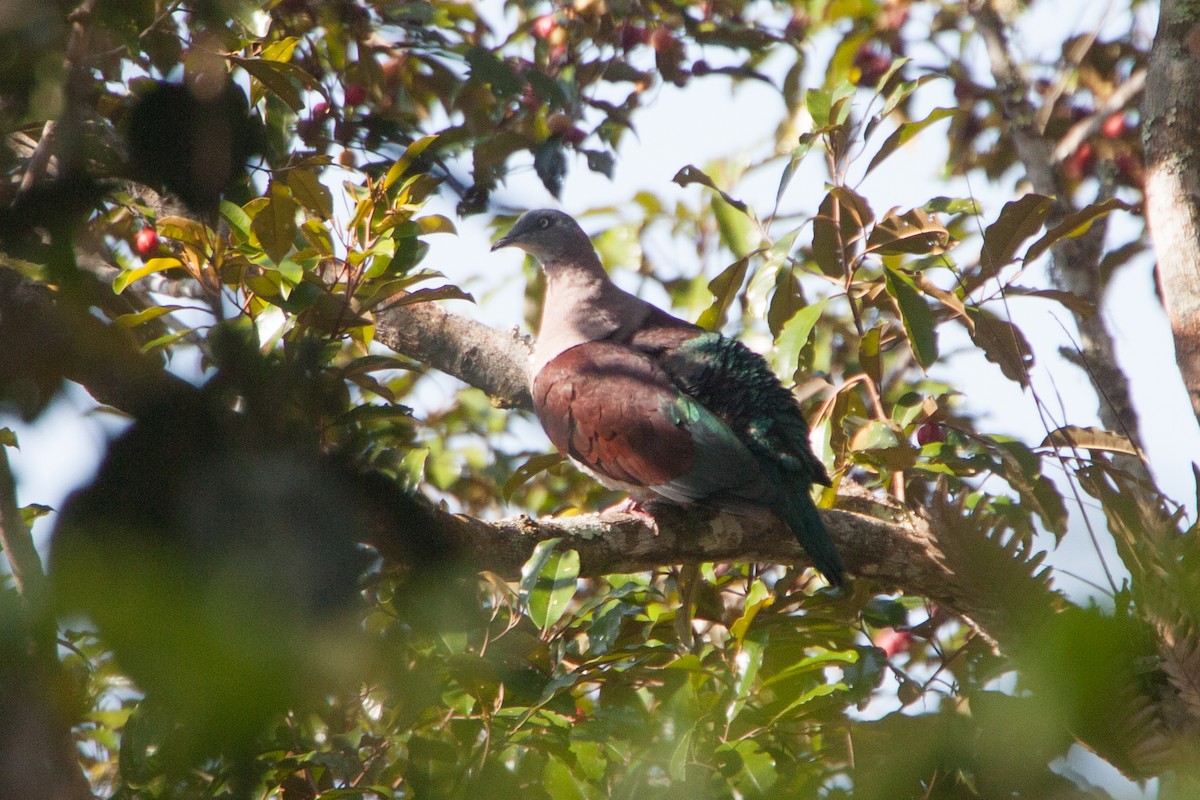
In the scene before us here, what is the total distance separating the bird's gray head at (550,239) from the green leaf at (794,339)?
135cm

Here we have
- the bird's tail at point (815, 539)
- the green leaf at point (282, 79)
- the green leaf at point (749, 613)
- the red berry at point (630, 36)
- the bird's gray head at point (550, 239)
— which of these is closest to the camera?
the green leaf at point (282, 79)

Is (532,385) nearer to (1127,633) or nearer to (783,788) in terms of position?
(783,788)

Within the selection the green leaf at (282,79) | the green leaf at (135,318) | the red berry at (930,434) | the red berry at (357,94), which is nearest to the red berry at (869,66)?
the red berry at (930,434)

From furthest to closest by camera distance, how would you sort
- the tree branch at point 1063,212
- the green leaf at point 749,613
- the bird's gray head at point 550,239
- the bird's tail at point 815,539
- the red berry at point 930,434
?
1. the bird's gray head at point 550,239
2. the tree branch at point 1063,212
3. the red berry at point 930,434
4. the bird's tail at point 815,539
5. the green leaf at point 749,613

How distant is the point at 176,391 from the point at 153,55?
302 mm

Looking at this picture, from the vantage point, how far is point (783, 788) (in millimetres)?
758

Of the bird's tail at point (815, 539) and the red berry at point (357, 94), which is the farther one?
the bird's tail at point (815, 539)

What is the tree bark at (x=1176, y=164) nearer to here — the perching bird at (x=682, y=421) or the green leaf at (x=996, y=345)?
the green leaf at (x=996, y=345)

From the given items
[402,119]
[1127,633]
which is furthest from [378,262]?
[1127,633]

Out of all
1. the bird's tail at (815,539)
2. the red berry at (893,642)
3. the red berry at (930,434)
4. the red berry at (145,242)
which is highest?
the red berry at (930,434)

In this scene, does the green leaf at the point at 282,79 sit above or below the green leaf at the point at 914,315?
above

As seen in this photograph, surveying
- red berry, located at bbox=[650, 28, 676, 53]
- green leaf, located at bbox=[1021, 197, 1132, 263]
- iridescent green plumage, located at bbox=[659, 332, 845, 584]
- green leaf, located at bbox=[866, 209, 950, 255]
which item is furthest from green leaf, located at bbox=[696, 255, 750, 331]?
red berry, located at bbox=[650, 28, 676, 53]

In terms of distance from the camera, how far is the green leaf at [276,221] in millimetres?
1100

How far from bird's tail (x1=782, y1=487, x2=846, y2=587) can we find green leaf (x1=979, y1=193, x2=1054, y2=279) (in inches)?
31.3
